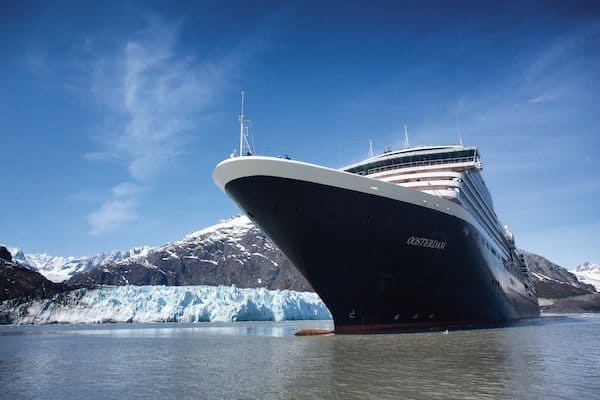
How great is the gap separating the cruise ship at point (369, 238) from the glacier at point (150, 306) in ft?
204

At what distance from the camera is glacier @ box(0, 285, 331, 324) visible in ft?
258

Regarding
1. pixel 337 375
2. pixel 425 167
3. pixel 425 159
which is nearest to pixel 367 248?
pixel 425 167

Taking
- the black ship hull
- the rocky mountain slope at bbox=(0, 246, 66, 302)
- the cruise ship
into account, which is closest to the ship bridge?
the cruise ship

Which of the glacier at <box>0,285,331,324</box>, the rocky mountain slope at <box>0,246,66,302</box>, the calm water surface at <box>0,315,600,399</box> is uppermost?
the rocky mountain slope at <box>0,246,66,302</box>

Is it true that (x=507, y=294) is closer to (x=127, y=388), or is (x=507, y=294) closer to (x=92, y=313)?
(x=127, y=388)

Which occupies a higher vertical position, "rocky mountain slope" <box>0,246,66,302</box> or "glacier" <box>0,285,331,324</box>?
"rocky mountain slope" <box>0,246,66,302</box>

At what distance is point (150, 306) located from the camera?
260 feet

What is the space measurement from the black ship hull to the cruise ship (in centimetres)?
4

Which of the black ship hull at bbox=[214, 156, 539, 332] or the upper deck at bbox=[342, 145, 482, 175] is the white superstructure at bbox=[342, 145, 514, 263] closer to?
the upper deck at bbox=[342, 145, 482, 175]

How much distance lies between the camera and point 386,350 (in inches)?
460

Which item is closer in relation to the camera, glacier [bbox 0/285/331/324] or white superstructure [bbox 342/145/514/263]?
white superstructure [bbox 342/145/514/263]

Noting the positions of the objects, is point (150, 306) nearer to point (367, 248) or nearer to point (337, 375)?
point (367, 248)

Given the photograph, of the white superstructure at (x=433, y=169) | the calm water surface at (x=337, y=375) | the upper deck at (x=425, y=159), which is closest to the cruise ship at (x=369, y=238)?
the white superstructure at (x=433, y=169)

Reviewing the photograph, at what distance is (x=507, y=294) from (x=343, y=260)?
19754 millimetres
